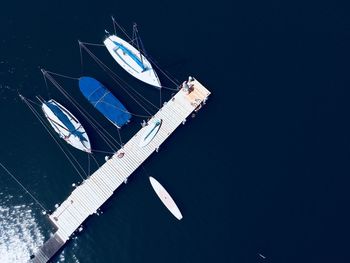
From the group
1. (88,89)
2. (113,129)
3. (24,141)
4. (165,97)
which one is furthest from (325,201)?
(24,141)

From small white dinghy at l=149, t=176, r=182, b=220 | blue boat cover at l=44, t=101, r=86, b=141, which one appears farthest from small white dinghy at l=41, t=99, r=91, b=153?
small white dinghy at l=149, t=176, r=182, b=220

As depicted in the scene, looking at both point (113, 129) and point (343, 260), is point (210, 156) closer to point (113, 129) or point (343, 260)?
point (113, 129)

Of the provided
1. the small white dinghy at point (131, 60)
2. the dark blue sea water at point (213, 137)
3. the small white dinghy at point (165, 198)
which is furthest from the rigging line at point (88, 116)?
the small white dinghy at point (131, 60)

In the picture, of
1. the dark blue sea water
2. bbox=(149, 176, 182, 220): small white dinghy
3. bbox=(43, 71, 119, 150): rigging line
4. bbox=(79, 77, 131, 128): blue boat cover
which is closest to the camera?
the dark blue sea water

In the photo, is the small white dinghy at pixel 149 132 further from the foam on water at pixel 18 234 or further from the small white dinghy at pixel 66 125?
the foam on water at pixel 18 234

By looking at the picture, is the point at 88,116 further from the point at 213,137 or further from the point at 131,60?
the point at 213,137

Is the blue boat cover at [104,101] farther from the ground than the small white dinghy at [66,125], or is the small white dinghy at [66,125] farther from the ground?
the blue boat cover at [104,101]

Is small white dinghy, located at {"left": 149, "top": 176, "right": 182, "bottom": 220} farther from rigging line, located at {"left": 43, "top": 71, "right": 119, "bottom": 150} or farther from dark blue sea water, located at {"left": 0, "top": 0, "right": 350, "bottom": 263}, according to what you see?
rigging line, located at {"left": 43, "top": 71, "right": 119, "bottom": 150}
